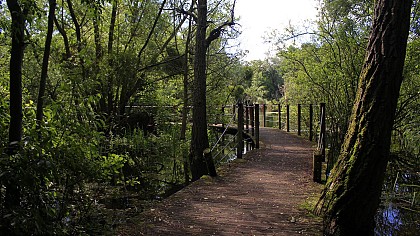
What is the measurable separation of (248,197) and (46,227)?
3.33m

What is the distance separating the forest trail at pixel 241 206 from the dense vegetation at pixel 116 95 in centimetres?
80

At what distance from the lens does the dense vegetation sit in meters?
2.99

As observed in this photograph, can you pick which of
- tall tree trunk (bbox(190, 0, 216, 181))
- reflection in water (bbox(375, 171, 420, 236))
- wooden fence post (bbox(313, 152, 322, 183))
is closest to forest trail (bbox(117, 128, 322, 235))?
wooden fence post (bbox(313, 152, 322, 183))

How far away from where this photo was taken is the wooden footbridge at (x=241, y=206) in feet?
13.6

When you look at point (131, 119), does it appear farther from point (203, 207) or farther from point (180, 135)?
point (203, 207)

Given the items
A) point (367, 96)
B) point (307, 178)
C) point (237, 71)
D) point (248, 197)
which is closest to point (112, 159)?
point (248, 197)

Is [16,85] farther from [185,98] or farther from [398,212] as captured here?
[185,98]

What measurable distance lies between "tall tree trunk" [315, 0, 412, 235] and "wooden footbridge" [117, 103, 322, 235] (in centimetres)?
47

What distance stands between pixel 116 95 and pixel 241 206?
324 inches

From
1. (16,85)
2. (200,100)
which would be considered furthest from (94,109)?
(16,85)

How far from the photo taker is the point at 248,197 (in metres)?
5.52

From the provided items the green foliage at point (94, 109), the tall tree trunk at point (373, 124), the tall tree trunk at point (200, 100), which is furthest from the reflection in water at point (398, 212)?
the green foliage at point (94, 109)

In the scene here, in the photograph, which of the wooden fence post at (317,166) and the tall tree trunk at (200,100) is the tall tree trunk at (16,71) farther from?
the tall tree trunk at (200,100)

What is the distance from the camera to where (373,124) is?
12.3 feet
